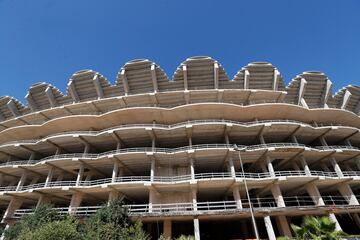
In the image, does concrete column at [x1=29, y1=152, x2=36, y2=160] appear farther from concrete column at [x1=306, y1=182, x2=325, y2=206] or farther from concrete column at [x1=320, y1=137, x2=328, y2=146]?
concrete column at [x1=320, y1=137, x2=328, y2=146]

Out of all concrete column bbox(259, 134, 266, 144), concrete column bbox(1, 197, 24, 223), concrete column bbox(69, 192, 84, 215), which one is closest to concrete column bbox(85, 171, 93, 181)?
concrete column bbox(69, 192, 84, 215)

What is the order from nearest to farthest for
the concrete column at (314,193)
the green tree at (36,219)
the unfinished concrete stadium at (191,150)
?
the green tree at (36,219), the unfinished concrete stadium at (191,150), the concrete column at (314,193)

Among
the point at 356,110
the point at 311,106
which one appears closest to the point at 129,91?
the point at 311,106

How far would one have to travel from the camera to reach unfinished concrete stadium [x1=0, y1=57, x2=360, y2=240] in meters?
19.6

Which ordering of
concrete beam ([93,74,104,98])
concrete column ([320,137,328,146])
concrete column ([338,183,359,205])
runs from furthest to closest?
concrete beam ([93,74,104,98]) → concrete column ([320,137,328,146]) → concrete column ([338,183,359,205])

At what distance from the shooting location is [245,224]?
820 inches

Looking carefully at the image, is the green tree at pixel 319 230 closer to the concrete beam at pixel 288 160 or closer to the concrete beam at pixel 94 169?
the concrete beam at pixel 288 160

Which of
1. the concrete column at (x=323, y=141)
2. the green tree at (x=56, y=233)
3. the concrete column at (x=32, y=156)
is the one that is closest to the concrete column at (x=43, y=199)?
the concrete column at (x=32, y=156)

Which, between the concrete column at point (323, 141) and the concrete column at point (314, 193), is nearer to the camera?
the concrete column at point (314, 193)

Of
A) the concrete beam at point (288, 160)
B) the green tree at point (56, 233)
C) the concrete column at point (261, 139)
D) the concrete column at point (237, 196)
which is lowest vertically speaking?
the green tree at point (56, 233)

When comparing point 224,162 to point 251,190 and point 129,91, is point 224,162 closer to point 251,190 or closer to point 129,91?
point 251,190

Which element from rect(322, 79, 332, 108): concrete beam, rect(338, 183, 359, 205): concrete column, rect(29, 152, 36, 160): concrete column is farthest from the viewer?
rect(322, 79, 332, 108): concrete beam

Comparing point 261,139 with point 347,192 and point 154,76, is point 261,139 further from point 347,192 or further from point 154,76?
point 154,76

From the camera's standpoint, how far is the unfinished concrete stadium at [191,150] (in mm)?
19562
